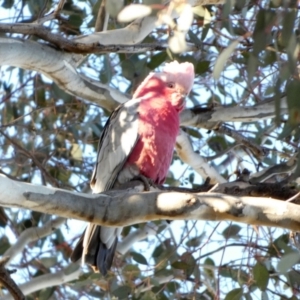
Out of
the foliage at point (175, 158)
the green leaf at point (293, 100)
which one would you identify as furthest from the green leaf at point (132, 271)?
the green leaf at point (293, 100)

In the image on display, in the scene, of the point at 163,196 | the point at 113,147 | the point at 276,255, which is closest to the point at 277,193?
the point at 163,196

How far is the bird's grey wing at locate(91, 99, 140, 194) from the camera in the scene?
292cm

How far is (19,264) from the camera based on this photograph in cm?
387

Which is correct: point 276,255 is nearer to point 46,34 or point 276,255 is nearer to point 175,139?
point 175,139

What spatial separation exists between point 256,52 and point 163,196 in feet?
2.24

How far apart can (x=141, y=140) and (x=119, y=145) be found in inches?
3.5

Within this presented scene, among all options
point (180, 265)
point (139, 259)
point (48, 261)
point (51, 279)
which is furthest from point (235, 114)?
point (48, 261)

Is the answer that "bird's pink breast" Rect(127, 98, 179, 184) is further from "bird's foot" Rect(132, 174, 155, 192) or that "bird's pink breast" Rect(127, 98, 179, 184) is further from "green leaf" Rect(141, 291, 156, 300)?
"green leaf" Rect(141, 291, 156, 300)

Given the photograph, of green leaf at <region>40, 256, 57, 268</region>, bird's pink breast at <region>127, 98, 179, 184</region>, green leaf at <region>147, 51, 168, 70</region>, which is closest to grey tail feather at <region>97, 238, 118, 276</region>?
bird's pink breast at <region>127, 98, 179, 184</region>

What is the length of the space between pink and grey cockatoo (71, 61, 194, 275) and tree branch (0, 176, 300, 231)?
2.61 ft

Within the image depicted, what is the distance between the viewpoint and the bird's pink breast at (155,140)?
2893mm

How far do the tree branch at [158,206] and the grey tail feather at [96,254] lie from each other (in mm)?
766

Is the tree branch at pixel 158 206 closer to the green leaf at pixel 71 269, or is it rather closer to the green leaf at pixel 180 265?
the green leaf at pixel 180 265

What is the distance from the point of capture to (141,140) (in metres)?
2.94
